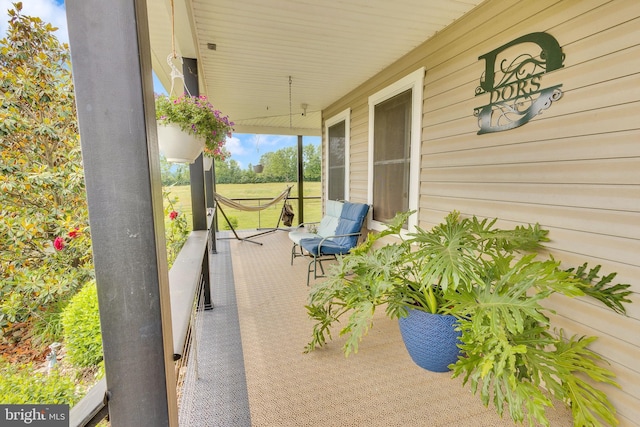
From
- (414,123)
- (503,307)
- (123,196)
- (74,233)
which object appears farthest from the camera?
(414,123)

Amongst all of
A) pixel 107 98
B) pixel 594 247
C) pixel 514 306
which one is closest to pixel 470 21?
pixel 594 247

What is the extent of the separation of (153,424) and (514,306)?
54.7 inches

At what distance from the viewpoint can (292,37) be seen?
254 cm

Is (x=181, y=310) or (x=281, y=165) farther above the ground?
(x=281, y=165)

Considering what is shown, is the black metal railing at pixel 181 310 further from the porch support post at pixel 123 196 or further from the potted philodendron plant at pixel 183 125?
the potted philodendron plant at pixel 183 125

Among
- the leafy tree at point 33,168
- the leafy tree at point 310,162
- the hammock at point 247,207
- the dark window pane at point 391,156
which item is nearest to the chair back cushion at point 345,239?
the dark window pane at point 391,156

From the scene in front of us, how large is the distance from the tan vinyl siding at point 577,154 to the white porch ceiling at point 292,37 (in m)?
0.48

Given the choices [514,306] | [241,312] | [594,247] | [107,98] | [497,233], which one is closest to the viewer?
[107,98]

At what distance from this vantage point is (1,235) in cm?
172

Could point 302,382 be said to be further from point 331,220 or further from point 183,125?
point 331,220

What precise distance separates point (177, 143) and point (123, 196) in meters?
1.03

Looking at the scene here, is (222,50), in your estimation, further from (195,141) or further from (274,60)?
(195,141)

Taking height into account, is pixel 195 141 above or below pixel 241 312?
above

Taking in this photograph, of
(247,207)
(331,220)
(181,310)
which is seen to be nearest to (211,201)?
(247,207)
